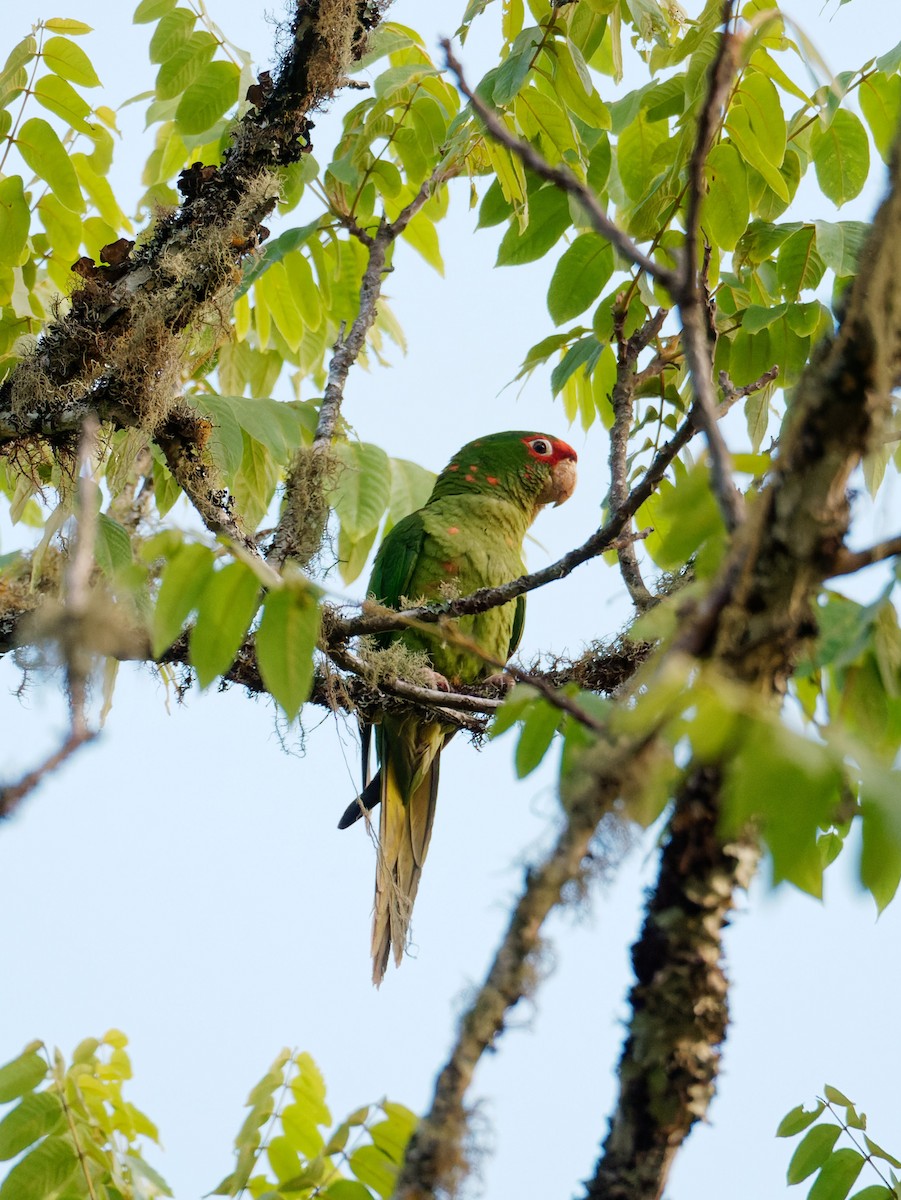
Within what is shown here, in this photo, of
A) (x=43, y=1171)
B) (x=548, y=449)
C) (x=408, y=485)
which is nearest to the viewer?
(x=43, y=1171)

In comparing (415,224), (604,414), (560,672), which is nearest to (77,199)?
(415,224)

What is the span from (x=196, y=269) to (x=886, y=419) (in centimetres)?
235

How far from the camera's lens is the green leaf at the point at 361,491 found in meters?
3.52

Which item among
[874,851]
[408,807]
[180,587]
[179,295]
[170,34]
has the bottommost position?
[874,851]

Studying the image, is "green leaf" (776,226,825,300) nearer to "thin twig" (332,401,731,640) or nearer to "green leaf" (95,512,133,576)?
"thin twig" (332,401,731,640)

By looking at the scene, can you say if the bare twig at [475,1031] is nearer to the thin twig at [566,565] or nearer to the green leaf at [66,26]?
the thin twig at [566,565]

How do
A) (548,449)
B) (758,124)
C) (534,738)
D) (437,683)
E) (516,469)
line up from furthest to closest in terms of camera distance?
(548,449) → (516,469) → (437,683) → (758,124) → (534,738)

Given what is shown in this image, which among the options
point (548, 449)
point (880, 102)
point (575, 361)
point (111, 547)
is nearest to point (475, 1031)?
point (111, 547)

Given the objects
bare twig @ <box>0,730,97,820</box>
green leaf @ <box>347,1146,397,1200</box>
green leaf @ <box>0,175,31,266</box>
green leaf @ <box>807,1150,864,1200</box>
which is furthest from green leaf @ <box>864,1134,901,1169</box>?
green leaf @ <box>0,175,31,266</box>

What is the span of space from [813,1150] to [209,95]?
3186 millimetres

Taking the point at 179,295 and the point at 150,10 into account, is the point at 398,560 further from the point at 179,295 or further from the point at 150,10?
the point at 150,10

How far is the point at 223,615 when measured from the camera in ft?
4.88

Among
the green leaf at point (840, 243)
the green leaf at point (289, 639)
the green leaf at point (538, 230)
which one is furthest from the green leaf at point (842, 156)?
the green leaf at point (289, 639)

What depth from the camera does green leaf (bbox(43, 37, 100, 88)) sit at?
10.5ft
